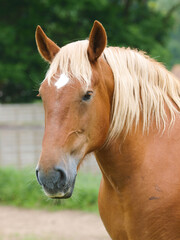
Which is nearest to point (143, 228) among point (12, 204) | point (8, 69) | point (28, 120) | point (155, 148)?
point (155, 148)

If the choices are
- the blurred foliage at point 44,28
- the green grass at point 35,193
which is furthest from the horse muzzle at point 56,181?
the blurred foliage at point 44,28

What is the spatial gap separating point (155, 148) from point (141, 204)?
1.07ft

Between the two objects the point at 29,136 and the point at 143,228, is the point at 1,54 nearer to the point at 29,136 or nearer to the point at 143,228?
the point at 29,136

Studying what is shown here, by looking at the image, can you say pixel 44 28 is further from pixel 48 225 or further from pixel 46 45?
pixel 46 45

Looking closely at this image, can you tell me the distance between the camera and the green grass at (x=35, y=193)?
236 inches

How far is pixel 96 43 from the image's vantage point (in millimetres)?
2174

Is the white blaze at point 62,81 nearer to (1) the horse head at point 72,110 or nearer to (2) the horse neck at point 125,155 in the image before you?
(1) the horse head at point 72,110

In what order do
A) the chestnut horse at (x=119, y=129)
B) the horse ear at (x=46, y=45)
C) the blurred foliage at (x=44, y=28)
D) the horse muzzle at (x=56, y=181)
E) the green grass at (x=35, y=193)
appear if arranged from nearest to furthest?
the horse muzzle at (x=56, y=181)
the chestnut horse at (x=119, y=129)
the horse ear at (x=46, y=45)
the green grass at (x=35, y=193)
the blurred foliage at (x=44, y=28)

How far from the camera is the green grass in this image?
236 inches

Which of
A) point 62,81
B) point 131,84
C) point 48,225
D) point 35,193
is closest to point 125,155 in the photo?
point 131,84

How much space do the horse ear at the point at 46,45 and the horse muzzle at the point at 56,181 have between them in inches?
31.0

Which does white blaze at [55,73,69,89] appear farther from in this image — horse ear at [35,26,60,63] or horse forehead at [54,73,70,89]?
horse ear at [35,26,60,63]

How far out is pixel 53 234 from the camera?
16.8 ft

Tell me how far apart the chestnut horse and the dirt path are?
9.33 ft
